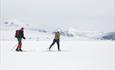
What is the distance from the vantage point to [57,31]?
16234 millimetres

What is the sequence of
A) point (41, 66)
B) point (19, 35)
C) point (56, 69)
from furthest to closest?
point (19, 35), point (41, 66), point (56, 69)

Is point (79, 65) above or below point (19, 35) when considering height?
below

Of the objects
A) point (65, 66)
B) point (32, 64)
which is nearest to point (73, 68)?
point (65, 66)

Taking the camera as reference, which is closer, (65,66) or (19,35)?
(65,66)

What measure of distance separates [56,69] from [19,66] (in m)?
1.30

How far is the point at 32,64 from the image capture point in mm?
11148

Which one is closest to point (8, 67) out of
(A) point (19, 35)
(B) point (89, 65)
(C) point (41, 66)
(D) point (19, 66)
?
(D) point (19, 66)

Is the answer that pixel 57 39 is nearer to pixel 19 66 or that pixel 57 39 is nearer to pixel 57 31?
pixel 57 31

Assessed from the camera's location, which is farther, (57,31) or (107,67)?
(57,31)

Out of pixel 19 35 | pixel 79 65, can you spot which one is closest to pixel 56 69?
pixel 79 65

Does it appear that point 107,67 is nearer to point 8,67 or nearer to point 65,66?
point 65,66

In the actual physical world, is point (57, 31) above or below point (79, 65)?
above

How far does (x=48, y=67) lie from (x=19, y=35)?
19.1ft

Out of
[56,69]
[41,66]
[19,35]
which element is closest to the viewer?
[56,69]
